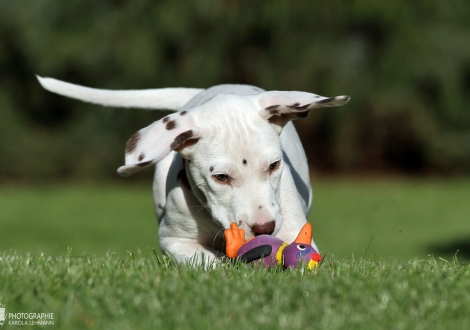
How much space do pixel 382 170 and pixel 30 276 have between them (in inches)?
946

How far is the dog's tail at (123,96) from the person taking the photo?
6852 millimetres

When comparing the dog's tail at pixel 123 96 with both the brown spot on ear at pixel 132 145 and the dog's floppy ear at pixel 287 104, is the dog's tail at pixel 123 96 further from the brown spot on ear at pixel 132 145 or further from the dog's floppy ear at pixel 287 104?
the brown spot on ear at pixel 132 145

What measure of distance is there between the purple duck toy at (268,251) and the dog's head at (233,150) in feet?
0.33

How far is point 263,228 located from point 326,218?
1465 cm

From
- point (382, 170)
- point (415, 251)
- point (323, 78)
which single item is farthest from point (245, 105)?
point (382, 170)

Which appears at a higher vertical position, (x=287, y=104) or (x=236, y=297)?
(x=287, y=104)

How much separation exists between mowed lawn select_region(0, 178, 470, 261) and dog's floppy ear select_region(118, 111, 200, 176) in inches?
283

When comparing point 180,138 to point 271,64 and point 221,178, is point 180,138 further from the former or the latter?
point 271,64

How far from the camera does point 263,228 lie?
4641 mm

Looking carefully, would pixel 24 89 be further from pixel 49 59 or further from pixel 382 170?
pixel 382 170

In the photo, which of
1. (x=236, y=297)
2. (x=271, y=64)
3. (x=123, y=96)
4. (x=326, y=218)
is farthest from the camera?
(x=271, y=64)

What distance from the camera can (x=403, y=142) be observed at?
26234 mm

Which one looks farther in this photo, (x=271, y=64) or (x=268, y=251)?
(x=271, y=64)

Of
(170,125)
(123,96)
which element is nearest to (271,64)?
(123,96)
